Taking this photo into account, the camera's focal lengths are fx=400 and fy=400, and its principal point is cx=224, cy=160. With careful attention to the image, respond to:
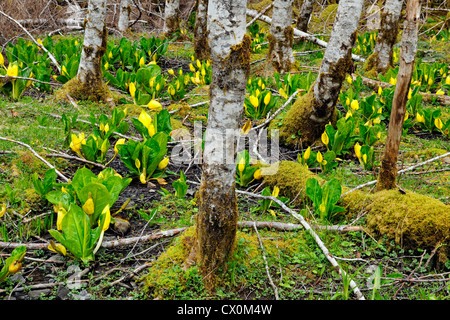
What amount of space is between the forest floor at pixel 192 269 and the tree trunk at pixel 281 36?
4032 millimetres

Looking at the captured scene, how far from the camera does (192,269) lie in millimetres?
2436

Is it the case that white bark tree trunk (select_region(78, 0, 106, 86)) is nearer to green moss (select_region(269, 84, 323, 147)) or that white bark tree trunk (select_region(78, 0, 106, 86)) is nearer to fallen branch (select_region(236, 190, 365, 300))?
green moss (select_region(269, 84, 323, 147))

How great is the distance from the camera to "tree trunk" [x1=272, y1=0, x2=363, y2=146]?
446cm

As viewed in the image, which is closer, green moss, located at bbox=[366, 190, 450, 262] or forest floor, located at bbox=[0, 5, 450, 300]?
forest floor, located at bbox=[0, 5, 450, 300]

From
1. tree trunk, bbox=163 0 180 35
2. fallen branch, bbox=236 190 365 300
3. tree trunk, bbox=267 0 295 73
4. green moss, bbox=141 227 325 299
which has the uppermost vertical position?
tree trunk, bbox=163 0 180 35

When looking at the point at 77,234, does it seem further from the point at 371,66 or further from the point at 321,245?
the point at 371,66

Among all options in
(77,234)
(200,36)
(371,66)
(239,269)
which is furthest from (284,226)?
(200,36)

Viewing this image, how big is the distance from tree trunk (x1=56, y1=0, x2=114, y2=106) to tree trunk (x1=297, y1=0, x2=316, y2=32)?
6.14 meters

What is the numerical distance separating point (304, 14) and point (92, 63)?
252 inches

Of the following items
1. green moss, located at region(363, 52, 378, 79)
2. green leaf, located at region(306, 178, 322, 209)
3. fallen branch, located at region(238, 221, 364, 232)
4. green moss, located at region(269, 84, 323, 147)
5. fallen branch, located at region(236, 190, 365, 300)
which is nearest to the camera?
fallen branch, located at region(236, 190, 365, 300)

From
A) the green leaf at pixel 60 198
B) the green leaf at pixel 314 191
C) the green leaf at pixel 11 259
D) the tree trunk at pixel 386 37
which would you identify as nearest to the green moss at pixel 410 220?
the green leaf at pixel 314 191

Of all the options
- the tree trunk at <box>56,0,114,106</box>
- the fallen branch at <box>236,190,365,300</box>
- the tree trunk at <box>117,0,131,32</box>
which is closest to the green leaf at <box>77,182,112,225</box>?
the fallen branch at <box>236,190,365,300</box>

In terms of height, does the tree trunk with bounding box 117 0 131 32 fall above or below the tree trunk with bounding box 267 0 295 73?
above

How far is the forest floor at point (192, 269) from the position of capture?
94.0 inches
